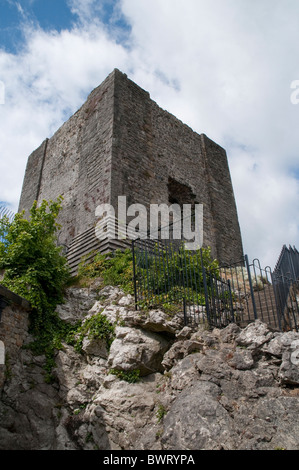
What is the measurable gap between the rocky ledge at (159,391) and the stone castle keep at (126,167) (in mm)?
3778

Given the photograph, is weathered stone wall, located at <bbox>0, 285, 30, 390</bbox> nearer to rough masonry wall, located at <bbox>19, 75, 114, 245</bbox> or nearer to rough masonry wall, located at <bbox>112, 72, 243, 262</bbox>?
rough masonry wall, located at <bbox>19, 75, 114, 245</bbox>

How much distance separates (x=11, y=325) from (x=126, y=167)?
6.07 m

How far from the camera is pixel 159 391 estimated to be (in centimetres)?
504

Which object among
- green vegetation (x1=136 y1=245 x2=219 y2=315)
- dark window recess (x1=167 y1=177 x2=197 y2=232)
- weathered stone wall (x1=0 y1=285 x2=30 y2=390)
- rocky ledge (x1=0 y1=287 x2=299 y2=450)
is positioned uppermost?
dark window recess (x1=167 y1=177 x2=197 y2=232)

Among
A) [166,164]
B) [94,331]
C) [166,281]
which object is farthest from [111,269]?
[166,164]

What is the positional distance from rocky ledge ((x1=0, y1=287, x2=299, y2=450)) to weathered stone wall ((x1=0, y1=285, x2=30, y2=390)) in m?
0.15

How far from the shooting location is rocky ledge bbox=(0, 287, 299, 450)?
387cm

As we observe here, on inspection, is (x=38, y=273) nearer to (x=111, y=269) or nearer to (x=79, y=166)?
(x=111, y=269)

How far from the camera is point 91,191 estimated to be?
10.5 metres

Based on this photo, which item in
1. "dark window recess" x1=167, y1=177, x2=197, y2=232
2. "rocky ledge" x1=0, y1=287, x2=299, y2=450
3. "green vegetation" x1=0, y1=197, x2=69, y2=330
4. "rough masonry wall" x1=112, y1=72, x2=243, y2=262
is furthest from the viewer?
"dark window recess" x1=167, y1=177, x2=197, y2=232

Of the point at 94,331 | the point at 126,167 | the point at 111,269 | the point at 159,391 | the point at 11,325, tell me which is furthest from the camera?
the point at 126,167

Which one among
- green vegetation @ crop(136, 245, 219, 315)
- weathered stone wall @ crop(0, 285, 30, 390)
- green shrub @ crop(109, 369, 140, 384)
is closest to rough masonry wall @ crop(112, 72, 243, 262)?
green vegetation @ crop(136, 245, 219, 315)

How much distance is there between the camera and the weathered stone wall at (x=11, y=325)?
5348 mm

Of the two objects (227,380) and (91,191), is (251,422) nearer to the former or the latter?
(227,380)
